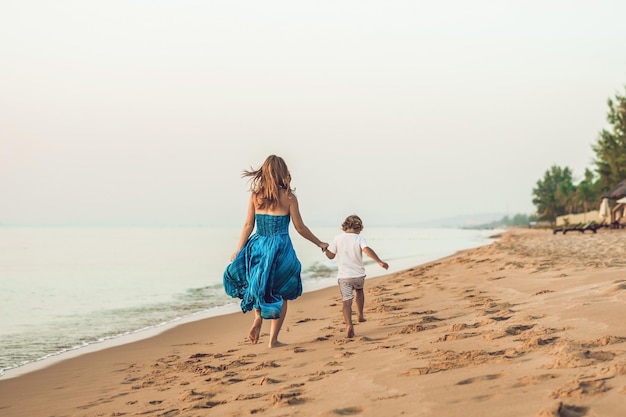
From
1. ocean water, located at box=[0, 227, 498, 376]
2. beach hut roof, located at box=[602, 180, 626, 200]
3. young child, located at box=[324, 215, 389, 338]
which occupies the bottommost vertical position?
ocean water, located at box=[0, 227, 498, 376]

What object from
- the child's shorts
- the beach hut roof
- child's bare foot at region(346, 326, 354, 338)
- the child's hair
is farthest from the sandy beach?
the beach hut roof

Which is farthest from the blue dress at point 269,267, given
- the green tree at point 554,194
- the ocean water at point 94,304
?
the green tree at point 554,194

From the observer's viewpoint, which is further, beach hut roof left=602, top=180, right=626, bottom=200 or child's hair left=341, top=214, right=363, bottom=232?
beach hut roof left=602, top=180, right=626, bottom=200

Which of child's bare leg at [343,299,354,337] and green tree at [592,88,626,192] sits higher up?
green tree at [592,88,626,192]

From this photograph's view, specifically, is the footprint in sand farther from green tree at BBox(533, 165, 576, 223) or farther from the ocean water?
green tree at BBox(533, 165, 576, 223)

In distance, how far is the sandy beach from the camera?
12.3 feet

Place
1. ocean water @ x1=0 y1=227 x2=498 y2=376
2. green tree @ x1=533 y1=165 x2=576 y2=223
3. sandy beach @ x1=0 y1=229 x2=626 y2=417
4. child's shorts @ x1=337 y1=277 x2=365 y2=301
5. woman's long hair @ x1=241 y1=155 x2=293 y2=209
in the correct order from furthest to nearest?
green tree @ x1=533 y1=165 x2=576 y2=223 < ocean water @ x1=0 y1=227 x2=498 y2=376 < child's shorts @ x1=337 y1=277 x2=365 y2=301 < woman's long hair @ x1=241 y1=155 x2=293 y2=209 < sandy beach @ x1=0 y1=229 x2=626 y2=417

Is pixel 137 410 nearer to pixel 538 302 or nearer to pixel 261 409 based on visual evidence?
pixel 261 409

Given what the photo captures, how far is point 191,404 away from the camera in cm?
451

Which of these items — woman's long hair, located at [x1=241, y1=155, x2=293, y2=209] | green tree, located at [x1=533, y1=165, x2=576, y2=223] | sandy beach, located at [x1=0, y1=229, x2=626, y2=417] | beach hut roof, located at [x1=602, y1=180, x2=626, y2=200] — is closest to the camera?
sandy beach, located at [x1=0, y1=229, x2=626, y2=417]

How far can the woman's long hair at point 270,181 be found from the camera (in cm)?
634

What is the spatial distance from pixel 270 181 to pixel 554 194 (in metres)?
102

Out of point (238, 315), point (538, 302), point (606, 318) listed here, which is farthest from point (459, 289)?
point (606, 318)

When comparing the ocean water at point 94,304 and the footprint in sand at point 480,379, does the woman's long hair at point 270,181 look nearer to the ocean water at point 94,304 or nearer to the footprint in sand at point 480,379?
the footprint in sand at point 480,379
